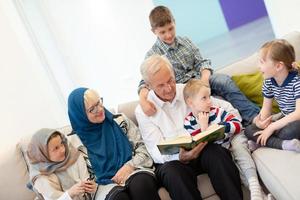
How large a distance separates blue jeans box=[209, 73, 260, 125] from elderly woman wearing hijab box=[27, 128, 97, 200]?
36.1 inches

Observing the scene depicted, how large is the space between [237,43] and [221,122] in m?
3.50

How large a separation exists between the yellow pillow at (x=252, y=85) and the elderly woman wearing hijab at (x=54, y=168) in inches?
41.3

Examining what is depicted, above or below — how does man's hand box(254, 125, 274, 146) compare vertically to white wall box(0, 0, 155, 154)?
below

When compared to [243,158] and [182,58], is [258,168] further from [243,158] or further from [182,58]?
[182,58]

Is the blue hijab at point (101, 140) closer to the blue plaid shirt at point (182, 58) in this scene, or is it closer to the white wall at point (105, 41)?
the blue plaid shirt at point (182, 58)

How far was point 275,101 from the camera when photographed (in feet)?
6.72

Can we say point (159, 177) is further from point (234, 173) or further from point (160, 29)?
point (160, 29)

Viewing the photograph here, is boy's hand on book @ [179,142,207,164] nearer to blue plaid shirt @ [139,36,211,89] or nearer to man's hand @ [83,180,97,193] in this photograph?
man's hand @ [83,180,97,193]

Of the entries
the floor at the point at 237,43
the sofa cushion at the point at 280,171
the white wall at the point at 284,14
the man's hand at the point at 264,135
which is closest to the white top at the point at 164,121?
the man's hand at the point at 264,135

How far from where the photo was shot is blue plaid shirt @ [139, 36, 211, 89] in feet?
8.13

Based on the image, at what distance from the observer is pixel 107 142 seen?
84.7 inches

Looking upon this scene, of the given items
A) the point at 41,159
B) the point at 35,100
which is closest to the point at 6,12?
the point at 35,100

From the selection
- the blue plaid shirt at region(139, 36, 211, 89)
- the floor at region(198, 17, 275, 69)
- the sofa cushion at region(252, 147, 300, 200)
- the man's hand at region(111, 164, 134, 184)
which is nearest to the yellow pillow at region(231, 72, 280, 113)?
the blue plaid shirt at region(139, 36, 211, 89)

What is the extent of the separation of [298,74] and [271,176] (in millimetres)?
514
